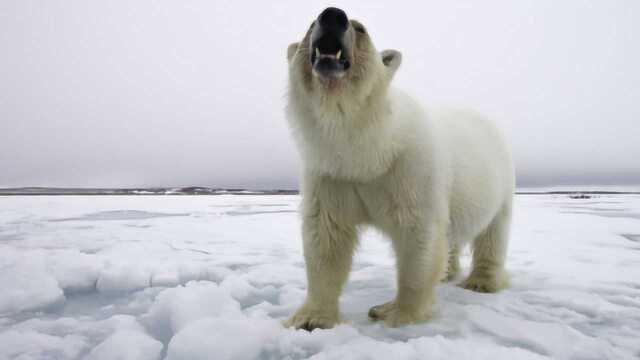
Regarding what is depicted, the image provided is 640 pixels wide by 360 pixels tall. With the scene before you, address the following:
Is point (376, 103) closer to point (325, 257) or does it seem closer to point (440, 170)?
point (440, 170)

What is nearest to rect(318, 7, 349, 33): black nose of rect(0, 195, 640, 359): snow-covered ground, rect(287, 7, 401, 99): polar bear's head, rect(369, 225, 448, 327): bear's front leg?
rect(287, 7, 401, 99): polar bear's head

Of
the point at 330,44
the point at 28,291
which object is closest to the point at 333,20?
the point at 330,44

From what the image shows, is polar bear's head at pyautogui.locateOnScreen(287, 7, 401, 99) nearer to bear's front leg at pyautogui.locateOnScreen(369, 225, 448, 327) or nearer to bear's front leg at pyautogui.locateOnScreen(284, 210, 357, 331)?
bear's front leg at pyautogui.locateOnScreen(284, 210, 357, 331)

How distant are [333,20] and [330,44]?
0.37 feet

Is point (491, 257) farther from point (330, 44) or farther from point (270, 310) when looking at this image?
point (330, 44)

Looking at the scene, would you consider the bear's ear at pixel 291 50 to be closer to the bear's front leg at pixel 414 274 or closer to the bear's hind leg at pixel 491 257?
the bear's front leg at pixel 414 274

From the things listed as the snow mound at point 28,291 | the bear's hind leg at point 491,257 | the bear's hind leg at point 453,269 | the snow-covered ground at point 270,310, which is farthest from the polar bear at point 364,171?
the snow mound at point 28,291

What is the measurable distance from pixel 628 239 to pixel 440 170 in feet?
16.8

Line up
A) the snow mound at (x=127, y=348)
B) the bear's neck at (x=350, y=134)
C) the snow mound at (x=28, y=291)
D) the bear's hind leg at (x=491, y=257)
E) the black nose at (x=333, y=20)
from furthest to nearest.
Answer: the bear's hind leg at (x=491, y=257) → the snow mound at (x=28, y=291) → the bear's neck at (x=350, y=134) → the black nose at (x=333, y=20) → the snow mound at (x=127, y=348)

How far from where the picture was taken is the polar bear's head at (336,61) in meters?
2.12

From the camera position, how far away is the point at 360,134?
7.24ft

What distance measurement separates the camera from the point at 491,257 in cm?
342

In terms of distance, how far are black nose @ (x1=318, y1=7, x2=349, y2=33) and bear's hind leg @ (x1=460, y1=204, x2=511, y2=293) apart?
217 centimetres

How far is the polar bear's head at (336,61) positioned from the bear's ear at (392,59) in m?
0.07
